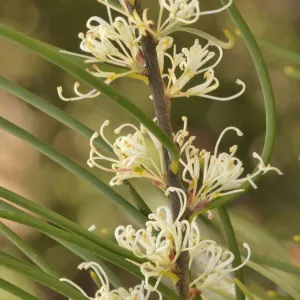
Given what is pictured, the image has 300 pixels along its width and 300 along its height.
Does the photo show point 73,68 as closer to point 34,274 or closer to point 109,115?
point 34,274

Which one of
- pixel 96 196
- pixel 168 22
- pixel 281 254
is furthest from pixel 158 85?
pixel 96 196

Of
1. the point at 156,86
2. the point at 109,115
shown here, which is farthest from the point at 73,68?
the point at 109,115

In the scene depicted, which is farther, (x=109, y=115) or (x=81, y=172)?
(x=109, y=115)

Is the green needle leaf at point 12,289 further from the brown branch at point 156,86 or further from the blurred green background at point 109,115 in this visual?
the blurred green background at point 109,115

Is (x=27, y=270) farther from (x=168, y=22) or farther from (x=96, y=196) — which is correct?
(x=96, y=196)

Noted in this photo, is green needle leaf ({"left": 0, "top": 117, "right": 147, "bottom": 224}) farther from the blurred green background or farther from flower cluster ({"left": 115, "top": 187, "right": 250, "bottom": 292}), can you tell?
the blurred green background

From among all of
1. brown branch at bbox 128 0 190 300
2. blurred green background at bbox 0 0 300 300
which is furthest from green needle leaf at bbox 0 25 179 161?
blurred green background at bbox 0 0 300 300

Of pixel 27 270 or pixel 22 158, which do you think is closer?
pixel 27 270
